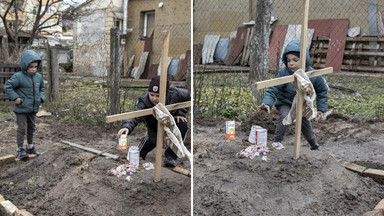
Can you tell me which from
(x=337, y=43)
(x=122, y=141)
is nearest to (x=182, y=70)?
(x=337, y=43)

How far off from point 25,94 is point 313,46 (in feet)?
36.7

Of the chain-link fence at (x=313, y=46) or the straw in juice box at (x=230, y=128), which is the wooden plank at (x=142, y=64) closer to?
the chain-link fence at (x=313, y=46)

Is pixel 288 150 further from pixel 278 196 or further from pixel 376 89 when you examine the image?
pixel 376 89

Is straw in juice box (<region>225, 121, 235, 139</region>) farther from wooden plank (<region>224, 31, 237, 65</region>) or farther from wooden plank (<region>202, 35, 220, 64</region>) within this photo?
wooden plank (<region>202, 35, 220, 64</region>)

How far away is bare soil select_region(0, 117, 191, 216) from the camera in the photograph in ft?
9.90

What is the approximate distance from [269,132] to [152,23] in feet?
39.5

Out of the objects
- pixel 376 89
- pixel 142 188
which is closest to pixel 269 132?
pixel 142 188

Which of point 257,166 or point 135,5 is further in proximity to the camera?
point 135,5

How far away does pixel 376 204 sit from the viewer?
2980 millimetres

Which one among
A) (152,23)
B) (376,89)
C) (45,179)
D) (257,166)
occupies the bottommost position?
(45,179)

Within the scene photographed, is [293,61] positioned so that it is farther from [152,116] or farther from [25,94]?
[25,94]

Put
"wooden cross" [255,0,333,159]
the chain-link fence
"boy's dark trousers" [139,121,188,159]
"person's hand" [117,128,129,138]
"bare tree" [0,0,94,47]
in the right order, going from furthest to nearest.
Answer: "bare tree" [0,0,94,47] → the chain-link fence → "boy's dark trousers" [139,121,188,159] → "person's hand" [117,128,129,138] → "wooden cross" [255,0,333,159]

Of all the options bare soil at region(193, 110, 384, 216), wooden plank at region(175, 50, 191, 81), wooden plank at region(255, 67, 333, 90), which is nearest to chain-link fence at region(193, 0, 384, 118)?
wooden plank at region(175, 50, 191, 81)

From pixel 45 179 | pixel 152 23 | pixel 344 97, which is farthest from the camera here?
pixel 152 23
